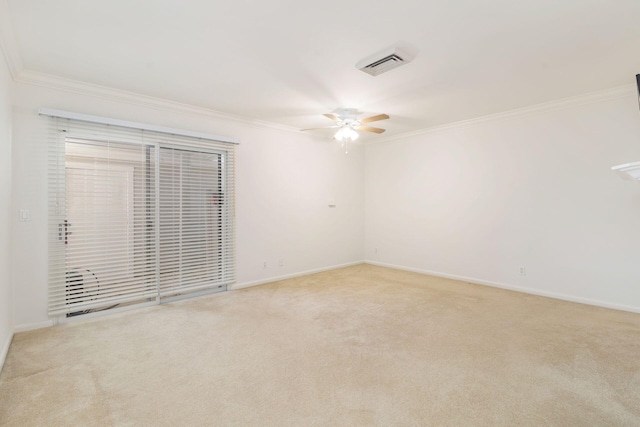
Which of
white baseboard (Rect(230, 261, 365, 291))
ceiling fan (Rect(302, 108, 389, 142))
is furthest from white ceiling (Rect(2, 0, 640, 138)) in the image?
white baseboard (Rect(230, 261, 365, 291))

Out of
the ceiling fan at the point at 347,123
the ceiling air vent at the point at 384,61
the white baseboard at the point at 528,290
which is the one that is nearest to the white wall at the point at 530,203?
the white baseboard at the point at 528,290

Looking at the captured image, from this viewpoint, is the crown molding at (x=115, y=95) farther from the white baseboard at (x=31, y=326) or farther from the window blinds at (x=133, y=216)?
the white baseboard at (x=31, y=326)

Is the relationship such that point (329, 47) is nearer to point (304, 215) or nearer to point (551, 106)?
point (304, 215)

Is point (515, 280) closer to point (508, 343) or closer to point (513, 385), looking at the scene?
point (508, 343)

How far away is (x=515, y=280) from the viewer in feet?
14.5

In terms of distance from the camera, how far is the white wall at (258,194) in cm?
304

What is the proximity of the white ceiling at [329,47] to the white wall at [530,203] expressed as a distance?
65 cm

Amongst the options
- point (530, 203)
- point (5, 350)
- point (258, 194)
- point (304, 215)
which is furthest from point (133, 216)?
point (530, 203)

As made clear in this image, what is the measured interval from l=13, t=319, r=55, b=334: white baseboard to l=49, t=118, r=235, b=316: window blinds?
0.14 m

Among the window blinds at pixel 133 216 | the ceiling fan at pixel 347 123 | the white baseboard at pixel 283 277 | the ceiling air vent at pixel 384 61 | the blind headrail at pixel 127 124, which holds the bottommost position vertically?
the white baseboard at pixel 283 277

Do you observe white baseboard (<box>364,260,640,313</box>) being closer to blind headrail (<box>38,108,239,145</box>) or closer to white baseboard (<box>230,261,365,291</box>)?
white baseboard (<box>230,261,365,291</box>)

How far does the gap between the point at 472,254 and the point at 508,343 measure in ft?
7.57

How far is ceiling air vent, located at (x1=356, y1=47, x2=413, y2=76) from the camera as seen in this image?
2627 millimetres

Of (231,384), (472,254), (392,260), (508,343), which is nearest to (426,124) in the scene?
(472,254)
